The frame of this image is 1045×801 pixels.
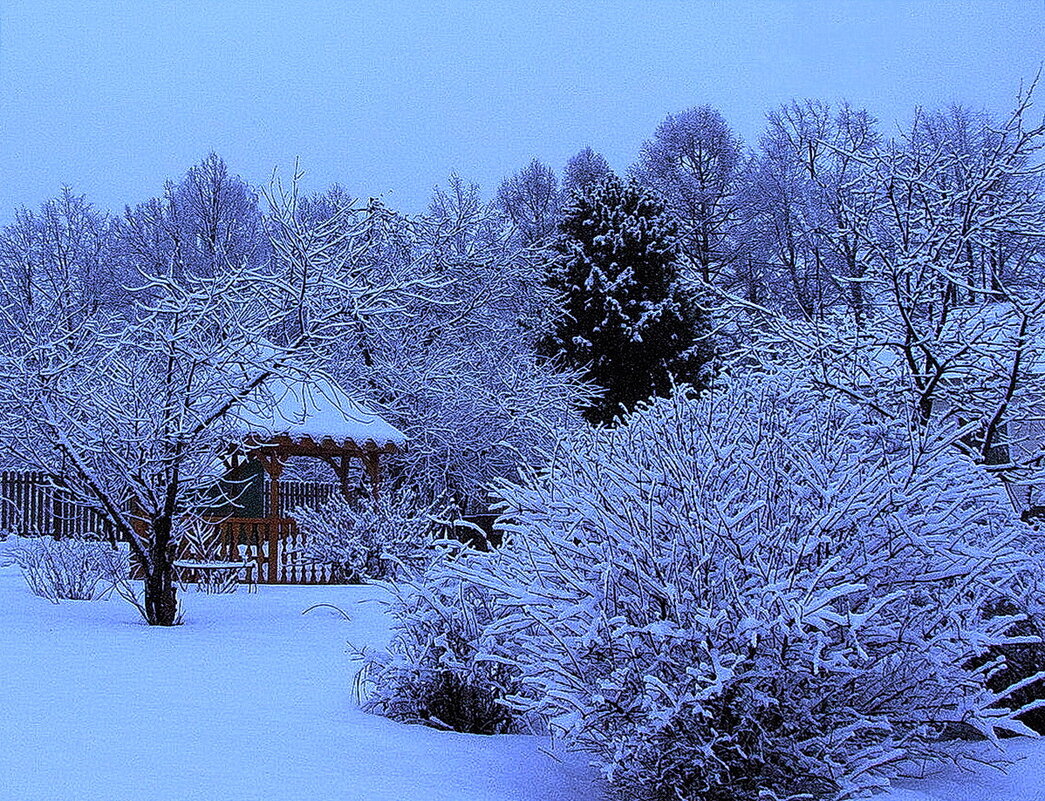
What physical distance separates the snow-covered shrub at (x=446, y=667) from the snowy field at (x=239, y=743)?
19 centimetres

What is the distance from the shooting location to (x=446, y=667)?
17.0 ft

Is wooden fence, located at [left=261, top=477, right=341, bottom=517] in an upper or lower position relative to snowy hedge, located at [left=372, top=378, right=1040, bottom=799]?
upper

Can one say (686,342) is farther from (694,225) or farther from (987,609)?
(987,609)

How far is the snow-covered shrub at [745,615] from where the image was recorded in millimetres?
3918

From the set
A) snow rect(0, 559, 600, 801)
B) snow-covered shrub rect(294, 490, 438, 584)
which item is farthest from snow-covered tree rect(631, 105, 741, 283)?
snow rect(0, 559, 600, 801)

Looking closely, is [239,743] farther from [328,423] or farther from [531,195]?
[531,195]

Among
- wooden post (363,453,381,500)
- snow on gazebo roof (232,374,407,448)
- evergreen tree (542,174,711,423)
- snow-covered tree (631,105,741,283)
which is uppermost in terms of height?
snow-covered tree (631,105,741,283)

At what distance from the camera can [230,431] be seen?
977 cm

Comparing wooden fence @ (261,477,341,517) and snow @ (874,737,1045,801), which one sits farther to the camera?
wooden fence @ (261,477,341,517)

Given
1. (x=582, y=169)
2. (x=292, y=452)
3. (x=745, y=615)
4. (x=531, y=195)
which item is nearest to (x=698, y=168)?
(x=582, y=169)

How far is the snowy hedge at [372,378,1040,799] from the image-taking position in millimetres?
3918

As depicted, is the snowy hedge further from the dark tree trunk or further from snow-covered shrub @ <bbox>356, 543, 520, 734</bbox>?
the dark tree trunk

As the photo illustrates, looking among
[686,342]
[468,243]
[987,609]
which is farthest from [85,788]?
[686,342]

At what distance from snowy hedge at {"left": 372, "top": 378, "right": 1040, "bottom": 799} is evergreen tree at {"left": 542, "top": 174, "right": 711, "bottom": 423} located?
17.5 m
